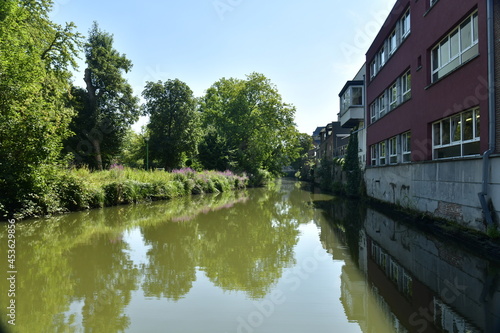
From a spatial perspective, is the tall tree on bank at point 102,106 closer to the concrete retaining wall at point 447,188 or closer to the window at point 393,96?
the window at point 393,96

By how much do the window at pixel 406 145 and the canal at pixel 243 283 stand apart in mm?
6917

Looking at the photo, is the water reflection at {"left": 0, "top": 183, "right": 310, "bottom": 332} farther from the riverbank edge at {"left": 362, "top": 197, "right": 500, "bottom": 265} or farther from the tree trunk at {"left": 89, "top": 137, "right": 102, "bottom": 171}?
the tree trunk at {"left": 89, "top": 137, "right": 102, "bottom": 171}

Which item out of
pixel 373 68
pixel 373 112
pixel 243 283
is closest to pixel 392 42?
pixel 373 68

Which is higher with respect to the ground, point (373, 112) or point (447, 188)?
point (373, 112)

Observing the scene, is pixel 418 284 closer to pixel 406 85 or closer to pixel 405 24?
pixel 406 85

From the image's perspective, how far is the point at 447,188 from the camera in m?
10.2

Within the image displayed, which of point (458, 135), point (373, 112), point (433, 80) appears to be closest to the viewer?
point (458, 135)

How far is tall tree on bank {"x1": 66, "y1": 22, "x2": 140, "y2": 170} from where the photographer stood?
3091cm

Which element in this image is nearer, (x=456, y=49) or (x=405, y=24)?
(x=456, y=49)

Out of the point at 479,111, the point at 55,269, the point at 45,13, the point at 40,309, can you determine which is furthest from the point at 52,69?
the point at 479,111

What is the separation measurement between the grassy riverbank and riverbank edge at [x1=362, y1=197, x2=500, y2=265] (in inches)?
510

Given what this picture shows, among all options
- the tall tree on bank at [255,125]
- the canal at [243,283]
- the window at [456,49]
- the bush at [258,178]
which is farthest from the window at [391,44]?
the bush at [258,178]

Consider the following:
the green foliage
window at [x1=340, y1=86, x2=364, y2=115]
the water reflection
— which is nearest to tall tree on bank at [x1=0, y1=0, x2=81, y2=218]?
the water reflection

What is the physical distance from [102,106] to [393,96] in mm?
26076
